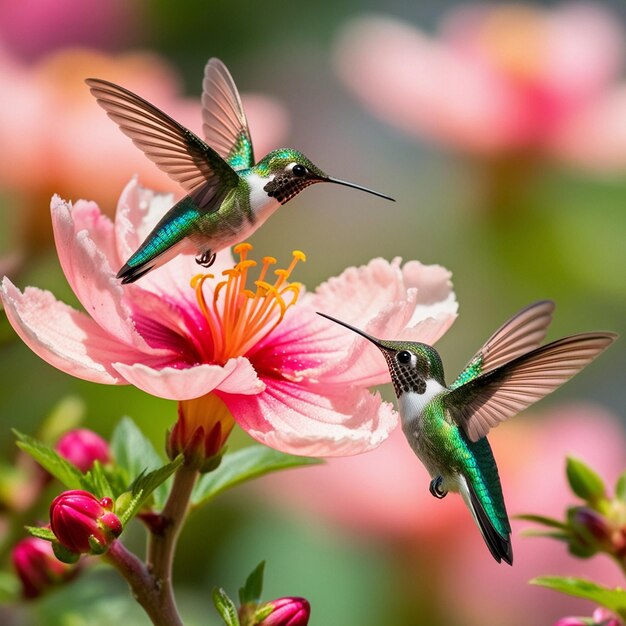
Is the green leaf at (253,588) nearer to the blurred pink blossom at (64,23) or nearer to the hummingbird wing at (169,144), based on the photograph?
the hummingbird wing at (169,144)

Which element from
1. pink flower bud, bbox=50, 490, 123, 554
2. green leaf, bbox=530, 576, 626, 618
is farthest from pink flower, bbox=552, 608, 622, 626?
pink flower bud, bbox=50, 490, 123, 554

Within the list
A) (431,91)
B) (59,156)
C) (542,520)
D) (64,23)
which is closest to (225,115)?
(542,520)

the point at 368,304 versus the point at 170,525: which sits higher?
the point at 368,304

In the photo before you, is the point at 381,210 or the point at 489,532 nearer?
the point at 489,532

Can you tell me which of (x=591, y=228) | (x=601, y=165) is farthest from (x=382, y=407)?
(x=591, y=228)

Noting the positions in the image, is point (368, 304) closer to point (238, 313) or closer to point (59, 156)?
point (238, 313)
